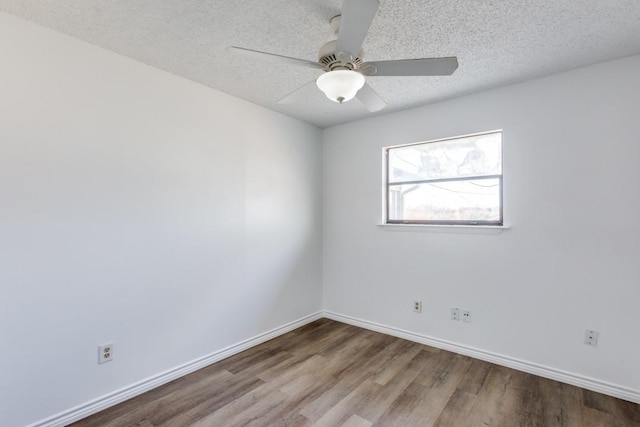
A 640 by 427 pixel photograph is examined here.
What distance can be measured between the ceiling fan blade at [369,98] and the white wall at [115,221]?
1432mm

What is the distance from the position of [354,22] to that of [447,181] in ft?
6.95

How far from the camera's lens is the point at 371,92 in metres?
1.82

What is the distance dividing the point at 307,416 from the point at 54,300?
1727 mm

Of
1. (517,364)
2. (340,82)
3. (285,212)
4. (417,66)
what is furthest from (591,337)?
(285,212)

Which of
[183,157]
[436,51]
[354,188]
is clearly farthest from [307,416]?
[436,51]

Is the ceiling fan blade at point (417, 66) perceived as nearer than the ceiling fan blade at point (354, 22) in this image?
No

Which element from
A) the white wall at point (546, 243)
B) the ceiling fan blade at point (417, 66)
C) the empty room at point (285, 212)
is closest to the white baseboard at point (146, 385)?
the empty room at point (285, 212)

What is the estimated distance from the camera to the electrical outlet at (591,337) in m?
2.23

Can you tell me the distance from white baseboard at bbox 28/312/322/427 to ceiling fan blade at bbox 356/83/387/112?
2401 millimetres

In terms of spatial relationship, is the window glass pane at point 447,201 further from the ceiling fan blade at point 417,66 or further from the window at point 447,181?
the ceiling fan blade at point 417,66

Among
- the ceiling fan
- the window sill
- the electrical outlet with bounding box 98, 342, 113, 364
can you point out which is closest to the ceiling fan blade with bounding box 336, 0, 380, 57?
the ceiling fan

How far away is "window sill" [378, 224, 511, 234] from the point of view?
2.66m

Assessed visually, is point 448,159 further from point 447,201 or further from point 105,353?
point 105,353

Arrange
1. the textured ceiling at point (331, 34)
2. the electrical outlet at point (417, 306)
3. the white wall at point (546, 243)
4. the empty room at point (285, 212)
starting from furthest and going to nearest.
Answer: the electrical outlet at point (417, 306), the white wall at point (546, 243), the empty room at point (285, 212), the textured ceiling at point (331, 34)
